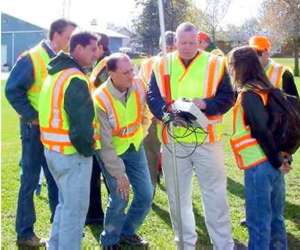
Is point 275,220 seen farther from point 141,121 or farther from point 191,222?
point 141,121

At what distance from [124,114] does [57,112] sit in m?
0.83

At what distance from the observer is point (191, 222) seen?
535cm

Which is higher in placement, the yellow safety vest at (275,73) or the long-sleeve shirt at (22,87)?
the yellow safety vest at (275,73)

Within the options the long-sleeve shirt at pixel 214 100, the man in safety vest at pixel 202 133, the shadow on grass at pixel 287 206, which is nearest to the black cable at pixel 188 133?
the man in safety vest at pixel 202 133

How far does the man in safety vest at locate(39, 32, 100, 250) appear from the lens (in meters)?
4.47

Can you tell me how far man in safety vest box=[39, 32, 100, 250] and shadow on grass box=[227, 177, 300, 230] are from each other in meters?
2.72

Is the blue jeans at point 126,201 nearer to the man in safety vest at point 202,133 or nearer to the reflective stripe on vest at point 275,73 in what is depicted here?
the man in safety vest at point 202,133

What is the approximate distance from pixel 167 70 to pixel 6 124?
1365 centimetres

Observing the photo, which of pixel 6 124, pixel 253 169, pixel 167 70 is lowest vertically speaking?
pixel 6 124

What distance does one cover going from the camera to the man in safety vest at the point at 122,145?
5090 mm

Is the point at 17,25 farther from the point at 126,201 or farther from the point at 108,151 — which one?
the point at 108,151

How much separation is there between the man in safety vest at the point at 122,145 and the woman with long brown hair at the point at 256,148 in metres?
1.04

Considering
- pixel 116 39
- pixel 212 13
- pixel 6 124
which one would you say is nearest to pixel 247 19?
pixel 212 13

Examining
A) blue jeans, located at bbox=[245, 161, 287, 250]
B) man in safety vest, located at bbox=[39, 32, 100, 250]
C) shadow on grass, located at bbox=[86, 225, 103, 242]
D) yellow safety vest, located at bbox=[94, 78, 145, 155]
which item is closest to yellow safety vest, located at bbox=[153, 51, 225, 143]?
yellow safety vest, located at bbox=[94, 78, 145, 155]
